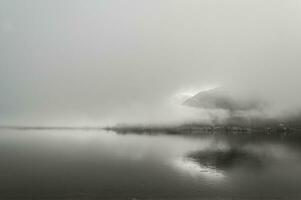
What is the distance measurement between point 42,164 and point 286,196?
3124 inches

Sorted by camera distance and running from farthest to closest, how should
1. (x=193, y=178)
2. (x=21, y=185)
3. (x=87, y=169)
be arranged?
(x=87, y=169), (x=193, y=178), (x=21, y=185)

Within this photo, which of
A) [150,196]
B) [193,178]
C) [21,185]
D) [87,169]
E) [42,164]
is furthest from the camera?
[42,164]

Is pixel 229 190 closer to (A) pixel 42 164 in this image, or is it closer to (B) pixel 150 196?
(B) pixel 150 196

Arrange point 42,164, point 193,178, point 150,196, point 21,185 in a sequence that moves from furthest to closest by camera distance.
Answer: point 42,164, point 193,178, point 21,185, point 150,196

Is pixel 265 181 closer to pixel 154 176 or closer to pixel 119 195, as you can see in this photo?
pixel 154 176

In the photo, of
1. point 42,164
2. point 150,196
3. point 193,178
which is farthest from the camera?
point 42,164

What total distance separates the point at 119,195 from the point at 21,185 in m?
23.6

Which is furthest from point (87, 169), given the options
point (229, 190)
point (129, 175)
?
point (229, 190)

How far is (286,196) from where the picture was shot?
70.8 metres

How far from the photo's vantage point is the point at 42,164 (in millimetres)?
112375

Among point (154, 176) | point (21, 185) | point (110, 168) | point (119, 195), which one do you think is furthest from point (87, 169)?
point (119, 195)

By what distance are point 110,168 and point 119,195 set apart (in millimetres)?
41892

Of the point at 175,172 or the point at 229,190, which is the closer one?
the point at 229,190

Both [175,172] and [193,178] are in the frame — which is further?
[175,172]
